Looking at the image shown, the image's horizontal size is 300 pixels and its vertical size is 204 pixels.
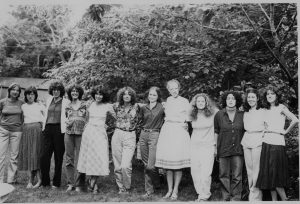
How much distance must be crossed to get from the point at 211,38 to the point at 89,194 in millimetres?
3399

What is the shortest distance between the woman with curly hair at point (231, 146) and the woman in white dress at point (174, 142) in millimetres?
535

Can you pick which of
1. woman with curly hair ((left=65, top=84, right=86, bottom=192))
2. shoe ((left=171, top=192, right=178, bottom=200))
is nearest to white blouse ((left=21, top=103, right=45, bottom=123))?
woman with curly hair ((left=65, top=84, right=86, bottom=192))

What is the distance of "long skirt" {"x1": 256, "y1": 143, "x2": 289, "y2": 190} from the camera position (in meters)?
4.92

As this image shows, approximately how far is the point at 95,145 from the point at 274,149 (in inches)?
109

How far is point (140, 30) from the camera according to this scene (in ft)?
23.4

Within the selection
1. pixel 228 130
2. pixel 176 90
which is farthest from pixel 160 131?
pixel 228 130

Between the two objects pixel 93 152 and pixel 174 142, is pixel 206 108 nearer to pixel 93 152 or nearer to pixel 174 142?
pixel 174 142

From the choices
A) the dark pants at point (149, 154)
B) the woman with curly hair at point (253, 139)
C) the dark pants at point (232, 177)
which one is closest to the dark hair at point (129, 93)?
the dark pants at point (149, 154)

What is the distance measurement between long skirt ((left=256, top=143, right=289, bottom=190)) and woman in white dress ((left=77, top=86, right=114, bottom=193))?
2455 millimetres

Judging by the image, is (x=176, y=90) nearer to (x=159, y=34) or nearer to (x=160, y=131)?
(x=160, y=131)

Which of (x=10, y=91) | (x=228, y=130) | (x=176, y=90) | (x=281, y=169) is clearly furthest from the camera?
(x=10, y=91)

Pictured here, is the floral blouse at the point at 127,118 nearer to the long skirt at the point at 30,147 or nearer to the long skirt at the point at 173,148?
the long skirt at the point at 173,148

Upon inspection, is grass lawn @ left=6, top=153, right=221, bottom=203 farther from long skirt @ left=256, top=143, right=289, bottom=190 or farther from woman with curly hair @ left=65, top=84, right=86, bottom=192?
long skirt @ left=256, top=143, right=289, bottom=190

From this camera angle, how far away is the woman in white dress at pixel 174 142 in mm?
5621
